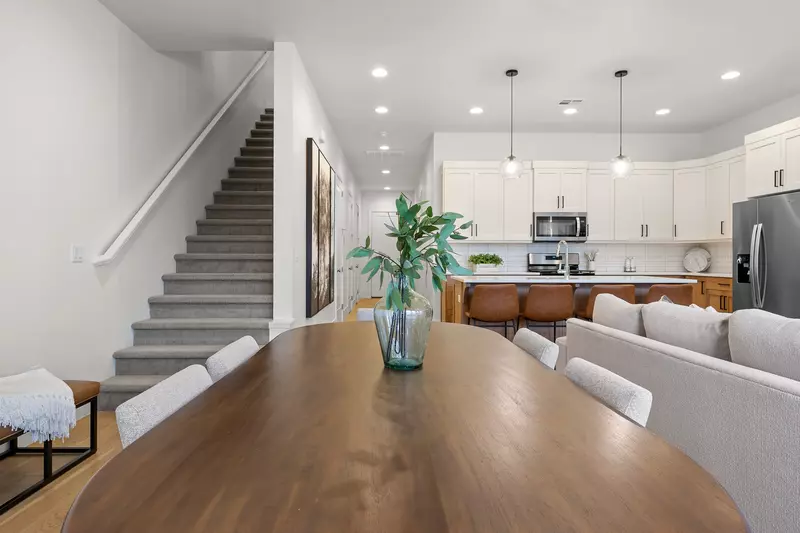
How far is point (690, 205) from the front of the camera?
6.05 metres

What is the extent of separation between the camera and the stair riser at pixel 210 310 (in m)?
3.79

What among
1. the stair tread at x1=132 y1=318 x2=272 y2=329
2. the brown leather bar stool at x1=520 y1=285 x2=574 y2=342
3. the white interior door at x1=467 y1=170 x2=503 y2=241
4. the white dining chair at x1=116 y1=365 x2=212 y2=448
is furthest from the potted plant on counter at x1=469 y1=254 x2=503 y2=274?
the white dining chair at x1=116 y1=365 x2=212 y2=448

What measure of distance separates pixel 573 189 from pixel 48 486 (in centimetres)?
611

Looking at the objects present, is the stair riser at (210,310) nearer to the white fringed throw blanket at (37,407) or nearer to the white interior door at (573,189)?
the white fringed throw blanket at (37,407)

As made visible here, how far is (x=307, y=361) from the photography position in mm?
1400

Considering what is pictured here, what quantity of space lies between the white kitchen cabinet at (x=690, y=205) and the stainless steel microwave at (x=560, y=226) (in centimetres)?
131

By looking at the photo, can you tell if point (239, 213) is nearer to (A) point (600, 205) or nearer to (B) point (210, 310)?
(B) point (210, 310)

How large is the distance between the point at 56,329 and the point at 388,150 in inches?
226

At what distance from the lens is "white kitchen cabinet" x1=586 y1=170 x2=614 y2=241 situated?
20.1 ft

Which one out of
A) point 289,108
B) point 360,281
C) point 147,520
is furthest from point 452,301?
point 360,281

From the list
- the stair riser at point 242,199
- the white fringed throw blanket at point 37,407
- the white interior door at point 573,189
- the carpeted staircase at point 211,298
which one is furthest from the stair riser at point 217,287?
the white interior door at point 573,189

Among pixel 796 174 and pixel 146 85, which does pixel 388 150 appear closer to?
pixel 146 85

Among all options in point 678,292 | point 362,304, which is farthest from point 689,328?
point 362,304

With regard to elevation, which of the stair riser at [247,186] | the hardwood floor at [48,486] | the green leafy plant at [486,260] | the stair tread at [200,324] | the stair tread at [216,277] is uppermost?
the stair riser at [247,186]
